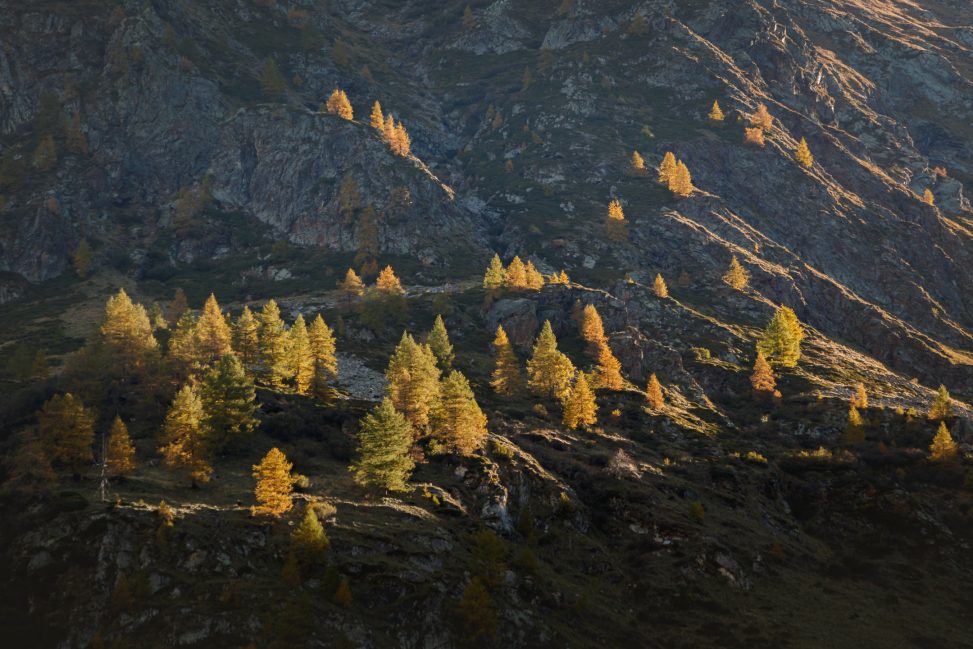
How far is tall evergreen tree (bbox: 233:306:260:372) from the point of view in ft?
340

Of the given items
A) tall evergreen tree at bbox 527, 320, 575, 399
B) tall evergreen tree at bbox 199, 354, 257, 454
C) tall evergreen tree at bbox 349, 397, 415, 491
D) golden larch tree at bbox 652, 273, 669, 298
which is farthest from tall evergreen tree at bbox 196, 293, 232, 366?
golden larch tree at bbox 652, 273, 669, 298

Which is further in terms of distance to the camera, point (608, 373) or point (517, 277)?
point (517, 277)

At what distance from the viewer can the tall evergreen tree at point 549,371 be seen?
113 m

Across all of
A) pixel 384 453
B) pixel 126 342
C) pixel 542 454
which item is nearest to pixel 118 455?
pixel 384 453

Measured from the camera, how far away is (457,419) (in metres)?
83.1

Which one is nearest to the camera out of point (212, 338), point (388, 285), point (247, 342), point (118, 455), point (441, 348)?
point (118, 455)

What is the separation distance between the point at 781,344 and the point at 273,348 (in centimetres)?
9035

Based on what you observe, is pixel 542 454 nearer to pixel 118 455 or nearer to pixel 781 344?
pixel 118 455

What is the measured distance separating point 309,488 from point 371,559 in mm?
13403

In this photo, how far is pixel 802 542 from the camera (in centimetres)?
8550

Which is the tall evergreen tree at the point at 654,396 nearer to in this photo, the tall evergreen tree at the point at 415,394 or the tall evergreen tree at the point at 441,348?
the tall evergreen tree at the point at 441,348

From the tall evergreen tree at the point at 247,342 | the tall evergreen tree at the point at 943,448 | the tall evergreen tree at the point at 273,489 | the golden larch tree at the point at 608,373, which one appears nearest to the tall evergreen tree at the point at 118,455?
the tall evergreen tree at the point at 273,489

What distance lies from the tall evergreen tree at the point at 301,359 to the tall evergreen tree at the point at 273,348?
860 millimetres

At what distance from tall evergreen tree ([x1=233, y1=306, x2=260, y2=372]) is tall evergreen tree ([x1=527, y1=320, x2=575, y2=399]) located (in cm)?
3927
